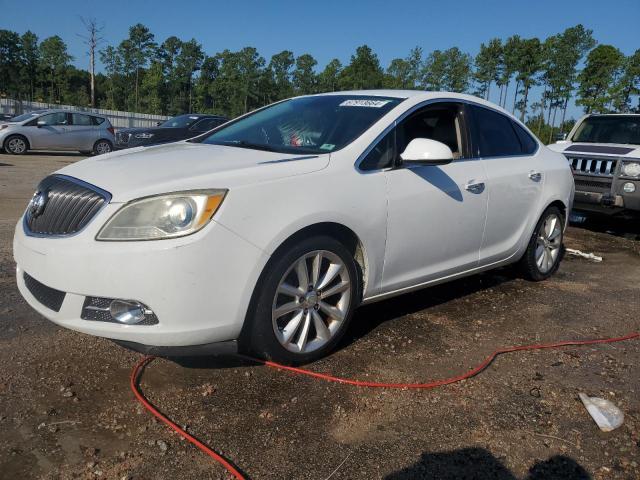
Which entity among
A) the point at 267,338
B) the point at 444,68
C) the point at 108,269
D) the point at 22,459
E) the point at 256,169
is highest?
the point at 444,68

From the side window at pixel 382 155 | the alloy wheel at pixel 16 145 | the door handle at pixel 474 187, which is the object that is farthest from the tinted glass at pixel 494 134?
the alloy wheel at pixel 16 145

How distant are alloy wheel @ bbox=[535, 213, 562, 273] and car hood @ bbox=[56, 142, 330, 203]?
2777mm

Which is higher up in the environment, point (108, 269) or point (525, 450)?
point (108, 269)

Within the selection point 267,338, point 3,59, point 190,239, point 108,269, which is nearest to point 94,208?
point 108,269

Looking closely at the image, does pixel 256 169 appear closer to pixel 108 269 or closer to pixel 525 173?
pixel 108 269

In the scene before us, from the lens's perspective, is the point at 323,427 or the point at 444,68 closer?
→ the point at 323,427

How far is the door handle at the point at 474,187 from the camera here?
3918 mm

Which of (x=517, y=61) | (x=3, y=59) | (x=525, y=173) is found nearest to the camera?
(x=525, y=173)

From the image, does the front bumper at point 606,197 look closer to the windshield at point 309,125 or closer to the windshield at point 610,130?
the windshield at point 610,130

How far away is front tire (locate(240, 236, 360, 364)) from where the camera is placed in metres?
2.84

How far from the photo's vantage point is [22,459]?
222cm

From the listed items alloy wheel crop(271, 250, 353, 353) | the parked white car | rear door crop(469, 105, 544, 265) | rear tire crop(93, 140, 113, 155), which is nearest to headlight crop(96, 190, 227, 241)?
the parked white car

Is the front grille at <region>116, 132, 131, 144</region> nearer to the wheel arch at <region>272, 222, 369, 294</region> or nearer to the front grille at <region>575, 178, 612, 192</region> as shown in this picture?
the front grille at <region>575, 178, 612, 192</region>

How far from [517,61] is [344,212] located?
1730 inches
